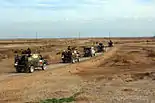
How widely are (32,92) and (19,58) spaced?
12.0 metres

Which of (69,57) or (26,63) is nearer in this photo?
(26,63)

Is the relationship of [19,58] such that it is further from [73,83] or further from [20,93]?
[20,93]

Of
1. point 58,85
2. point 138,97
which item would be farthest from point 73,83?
point 138,97

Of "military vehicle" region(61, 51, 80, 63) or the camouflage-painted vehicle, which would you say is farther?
"military vehicle" region(61, 51, 80, 63)

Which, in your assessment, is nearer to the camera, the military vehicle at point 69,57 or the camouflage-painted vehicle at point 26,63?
the camouflage-painted vehicle at point 26,63

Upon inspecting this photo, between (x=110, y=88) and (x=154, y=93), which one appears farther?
(x=110, y=88)

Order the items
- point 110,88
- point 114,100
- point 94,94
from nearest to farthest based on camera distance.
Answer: point 114,100, point 94,94, point 110,88

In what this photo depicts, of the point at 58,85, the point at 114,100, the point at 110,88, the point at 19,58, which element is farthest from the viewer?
the point at 19,58

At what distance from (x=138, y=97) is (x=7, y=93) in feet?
26.1

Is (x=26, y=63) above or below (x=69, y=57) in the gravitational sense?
above

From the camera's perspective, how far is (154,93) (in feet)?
81.3

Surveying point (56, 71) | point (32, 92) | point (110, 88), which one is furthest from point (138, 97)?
point (56, 71)

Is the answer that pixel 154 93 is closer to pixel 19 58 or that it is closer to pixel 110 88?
pixel 110 88

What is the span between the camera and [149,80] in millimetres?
33062
